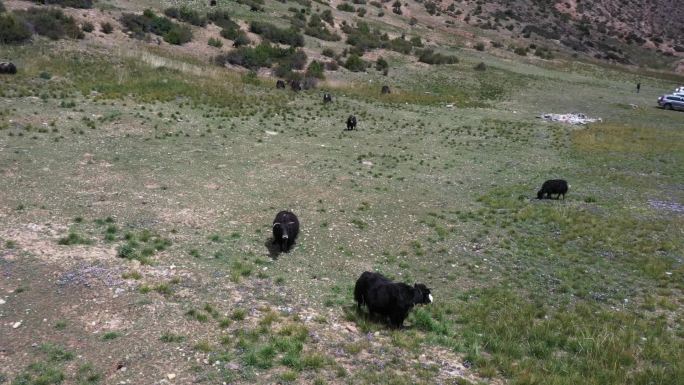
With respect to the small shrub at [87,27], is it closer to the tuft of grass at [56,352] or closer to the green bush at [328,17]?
the green bush at [328,17]

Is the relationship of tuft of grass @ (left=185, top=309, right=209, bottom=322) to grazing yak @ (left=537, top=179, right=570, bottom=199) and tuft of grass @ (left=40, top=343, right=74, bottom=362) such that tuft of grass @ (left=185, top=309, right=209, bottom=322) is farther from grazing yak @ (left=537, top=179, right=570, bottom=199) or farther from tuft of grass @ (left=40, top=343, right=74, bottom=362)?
grazing yak @ (left=537, top=179, right=570, bottom=199)

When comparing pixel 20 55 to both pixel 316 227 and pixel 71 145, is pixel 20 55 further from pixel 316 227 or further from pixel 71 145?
pixel 316 227

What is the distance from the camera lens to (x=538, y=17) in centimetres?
10312

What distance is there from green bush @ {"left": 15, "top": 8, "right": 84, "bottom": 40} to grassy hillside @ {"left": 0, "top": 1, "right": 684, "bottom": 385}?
6.14 ft

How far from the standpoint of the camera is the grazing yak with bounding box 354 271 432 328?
11.1m

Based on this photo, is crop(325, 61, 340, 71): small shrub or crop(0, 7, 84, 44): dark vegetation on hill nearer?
crop(0, 7, 84, 44): dark vegetation on hill

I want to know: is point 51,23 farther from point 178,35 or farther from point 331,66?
point 331,66

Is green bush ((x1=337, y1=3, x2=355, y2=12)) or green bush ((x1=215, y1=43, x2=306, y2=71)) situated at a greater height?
green bush ((x1=337, y1=3, x2=355, y2=12))

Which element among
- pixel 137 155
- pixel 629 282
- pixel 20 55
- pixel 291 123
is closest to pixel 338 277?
pixel 629 282

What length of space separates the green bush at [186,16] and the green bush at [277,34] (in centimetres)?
602

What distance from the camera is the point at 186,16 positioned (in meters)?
56.5

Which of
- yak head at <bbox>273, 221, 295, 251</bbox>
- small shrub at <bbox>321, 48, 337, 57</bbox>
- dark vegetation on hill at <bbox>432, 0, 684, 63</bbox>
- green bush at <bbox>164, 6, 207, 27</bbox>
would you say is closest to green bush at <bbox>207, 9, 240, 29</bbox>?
green bush at <bbox>164, 6, 207, 27</bbox>

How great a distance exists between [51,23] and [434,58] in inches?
1707

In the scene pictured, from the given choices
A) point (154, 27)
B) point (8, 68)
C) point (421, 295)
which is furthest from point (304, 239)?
point (154, 27)
